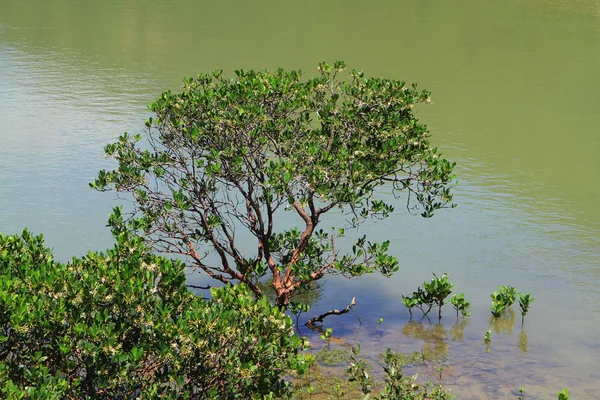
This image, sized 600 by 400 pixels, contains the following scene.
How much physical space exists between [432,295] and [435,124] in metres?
13.0

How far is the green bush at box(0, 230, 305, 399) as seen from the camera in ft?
26.1

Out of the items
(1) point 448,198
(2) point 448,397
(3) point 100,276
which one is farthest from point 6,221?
(2) point 448,397

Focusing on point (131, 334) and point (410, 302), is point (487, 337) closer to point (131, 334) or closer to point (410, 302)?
point (410, 302)

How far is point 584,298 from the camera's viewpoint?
612 inches

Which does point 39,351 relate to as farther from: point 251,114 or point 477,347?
point 477,347

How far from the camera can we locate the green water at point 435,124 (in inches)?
571

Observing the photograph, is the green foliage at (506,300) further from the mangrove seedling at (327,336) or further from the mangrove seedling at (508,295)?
the mangrove seedling at (327,336)

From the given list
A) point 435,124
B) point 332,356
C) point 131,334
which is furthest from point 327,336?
point 435,124

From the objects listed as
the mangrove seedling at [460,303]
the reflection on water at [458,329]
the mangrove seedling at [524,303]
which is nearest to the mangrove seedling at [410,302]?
the mangrove seedling at [460,303]

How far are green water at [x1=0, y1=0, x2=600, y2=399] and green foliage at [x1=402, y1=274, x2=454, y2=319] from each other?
1.05 ft

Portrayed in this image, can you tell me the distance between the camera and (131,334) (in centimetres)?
841

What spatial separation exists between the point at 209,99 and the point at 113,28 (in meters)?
33.4

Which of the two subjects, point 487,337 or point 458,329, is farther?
point 458,329

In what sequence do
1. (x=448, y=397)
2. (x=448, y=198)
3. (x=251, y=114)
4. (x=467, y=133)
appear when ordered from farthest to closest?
1. (x=467, y=133)
2. (x=448, y=198)
3. (x=251, y=114)
4. (x=448, y=397)
